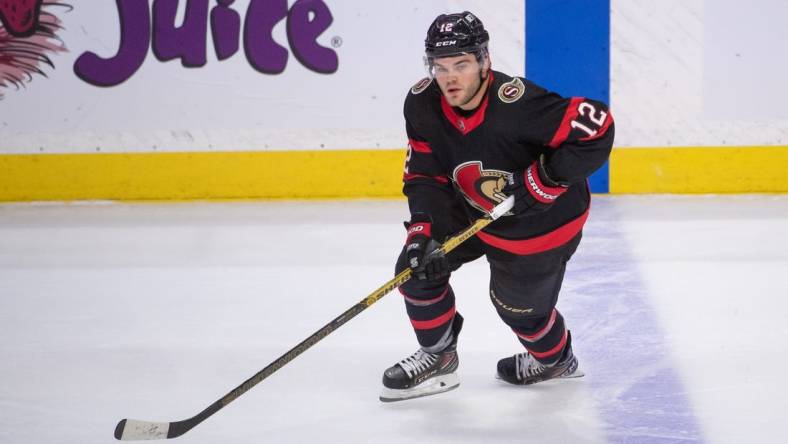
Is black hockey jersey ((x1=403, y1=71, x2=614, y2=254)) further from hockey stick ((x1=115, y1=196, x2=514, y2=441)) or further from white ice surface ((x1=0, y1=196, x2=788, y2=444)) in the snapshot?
white ice surface ((x1=0, y1=196, x2=788, y2=444))

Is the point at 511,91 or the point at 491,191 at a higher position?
the point at 511,91

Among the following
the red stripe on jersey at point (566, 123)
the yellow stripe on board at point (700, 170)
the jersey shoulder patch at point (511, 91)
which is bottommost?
the yellow stripe on board at point (700, 170)

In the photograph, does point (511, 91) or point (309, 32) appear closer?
point (511, 91)

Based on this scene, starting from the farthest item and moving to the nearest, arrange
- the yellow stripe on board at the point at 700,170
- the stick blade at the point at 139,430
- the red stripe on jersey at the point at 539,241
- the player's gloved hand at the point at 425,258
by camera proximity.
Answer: the yellow stripe on board at the point at 700,170, the red stripe on jersey at the point at 539,241, the player's gloved hand at the point at 425,258, the stick blade at the point at 139,430

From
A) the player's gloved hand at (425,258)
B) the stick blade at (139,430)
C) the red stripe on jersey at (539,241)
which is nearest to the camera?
the stick blade at (139,430)

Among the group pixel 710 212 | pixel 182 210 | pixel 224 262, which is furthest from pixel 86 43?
pixel 710 212

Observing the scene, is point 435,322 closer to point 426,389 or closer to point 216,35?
point 426,389

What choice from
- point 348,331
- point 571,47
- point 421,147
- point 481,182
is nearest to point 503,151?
point 481,182

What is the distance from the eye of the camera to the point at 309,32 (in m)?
5.25

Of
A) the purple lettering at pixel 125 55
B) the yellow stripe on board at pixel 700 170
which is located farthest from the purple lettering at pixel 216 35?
the yellow stripe on board at pixel 700 170

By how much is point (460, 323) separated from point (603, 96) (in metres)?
2.81

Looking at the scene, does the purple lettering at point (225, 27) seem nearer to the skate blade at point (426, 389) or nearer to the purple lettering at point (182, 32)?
the purple lettering at point (182, 32)

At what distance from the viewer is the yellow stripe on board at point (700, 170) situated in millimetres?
5172

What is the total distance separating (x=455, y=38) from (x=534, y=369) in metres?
0.86
